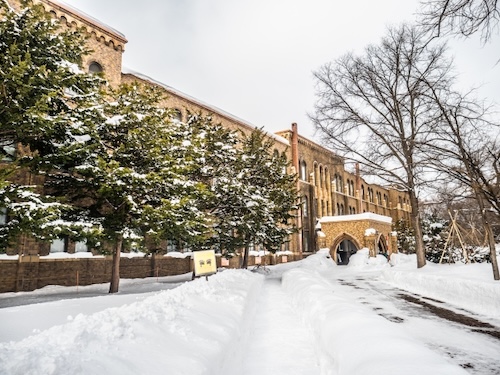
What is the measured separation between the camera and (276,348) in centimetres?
607

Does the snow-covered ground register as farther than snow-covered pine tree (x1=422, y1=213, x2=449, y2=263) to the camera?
No

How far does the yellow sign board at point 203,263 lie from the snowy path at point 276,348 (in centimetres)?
257

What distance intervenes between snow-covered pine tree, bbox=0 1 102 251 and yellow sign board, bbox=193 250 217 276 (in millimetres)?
3920

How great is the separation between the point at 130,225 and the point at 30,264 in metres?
5.91

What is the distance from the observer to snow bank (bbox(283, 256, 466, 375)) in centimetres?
312

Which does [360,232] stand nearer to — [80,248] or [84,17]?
[80,248]

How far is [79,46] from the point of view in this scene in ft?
39.2

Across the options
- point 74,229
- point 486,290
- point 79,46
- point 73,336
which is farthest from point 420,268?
point 79,46

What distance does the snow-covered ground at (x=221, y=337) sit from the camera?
321cm

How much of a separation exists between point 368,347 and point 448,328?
14.0ft

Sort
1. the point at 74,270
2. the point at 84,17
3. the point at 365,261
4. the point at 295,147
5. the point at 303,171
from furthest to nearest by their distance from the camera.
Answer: the point at 303,171
the point at 295,147
the point at 365,261
the point at 84,17
the point at 74,270

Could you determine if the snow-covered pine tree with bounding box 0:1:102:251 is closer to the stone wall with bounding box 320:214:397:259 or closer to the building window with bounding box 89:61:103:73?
the building window with bounding box 89:61:103:73

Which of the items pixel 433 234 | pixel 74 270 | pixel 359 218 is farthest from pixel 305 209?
pixel 74 270

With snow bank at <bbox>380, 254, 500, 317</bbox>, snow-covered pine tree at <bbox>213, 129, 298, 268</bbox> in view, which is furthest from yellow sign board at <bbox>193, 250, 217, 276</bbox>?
snow bank at <bbox>380, 254, 500, 317</bbox>
